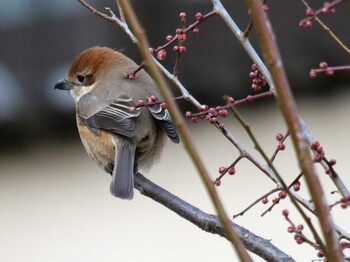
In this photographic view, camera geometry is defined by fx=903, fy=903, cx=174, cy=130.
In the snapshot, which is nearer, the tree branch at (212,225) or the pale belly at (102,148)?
the tree branch at (212,225)

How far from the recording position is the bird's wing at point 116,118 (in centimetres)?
452

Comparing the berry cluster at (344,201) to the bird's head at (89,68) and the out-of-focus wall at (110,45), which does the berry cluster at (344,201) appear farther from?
the out-of-focus wall at (110,45)

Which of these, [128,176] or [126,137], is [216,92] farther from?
[128,176]

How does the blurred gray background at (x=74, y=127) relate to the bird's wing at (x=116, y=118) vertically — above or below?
above

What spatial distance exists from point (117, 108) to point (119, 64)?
51cm

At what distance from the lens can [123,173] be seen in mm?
4188

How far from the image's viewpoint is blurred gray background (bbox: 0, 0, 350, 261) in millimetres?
6930

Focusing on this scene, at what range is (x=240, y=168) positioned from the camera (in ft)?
23.2

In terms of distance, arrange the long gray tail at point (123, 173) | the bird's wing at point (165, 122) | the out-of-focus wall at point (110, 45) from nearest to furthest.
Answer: the long gray tail at point (123, 173) < the bird's wing at point (165, 122) < the out-of-focus wall at point (110, 45)

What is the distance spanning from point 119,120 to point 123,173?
46cm

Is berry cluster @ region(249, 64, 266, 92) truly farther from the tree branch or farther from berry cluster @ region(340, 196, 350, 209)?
berry cluster @ region(340, 196, 350, 209)

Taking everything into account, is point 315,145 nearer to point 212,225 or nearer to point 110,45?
point 212,225

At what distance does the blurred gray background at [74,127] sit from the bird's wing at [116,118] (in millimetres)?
2270

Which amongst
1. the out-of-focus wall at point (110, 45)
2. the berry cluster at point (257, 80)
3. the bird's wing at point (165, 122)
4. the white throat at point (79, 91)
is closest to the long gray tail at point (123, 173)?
the bird's wing at point (165, 122)
